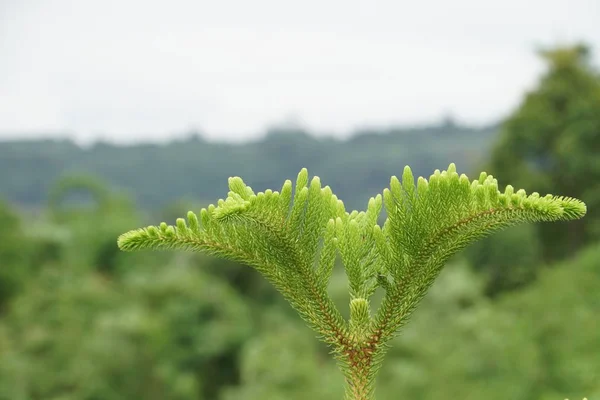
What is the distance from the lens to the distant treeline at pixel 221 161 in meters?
124

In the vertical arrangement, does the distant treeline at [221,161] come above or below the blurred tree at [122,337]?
below

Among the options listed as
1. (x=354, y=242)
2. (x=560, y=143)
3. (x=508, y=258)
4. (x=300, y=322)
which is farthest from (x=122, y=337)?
(x=354, y=242)

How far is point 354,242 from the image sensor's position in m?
2.35

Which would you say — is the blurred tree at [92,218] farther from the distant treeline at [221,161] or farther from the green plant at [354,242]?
the distant treeline at [221,161]

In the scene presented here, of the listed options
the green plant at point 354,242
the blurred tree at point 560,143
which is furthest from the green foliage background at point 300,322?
the green plant at point 354,242

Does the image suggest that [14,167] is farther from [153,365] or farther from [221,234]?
[221,234]

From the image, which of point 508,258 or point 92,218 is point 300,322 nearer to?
point 508,258

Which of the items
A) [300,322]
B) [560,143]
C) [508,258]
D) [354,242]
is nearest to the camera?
[354,242]

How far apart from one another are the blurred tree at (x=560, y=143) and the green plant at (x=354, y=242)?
26.3 m

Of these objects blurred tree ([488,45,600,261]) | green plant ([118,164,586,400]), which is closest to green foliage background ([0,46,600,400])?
blurred tree ([488,45,600,261])

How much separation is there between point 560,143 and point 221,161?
119435 mm

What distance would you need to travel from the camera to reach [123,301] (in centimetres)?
3266

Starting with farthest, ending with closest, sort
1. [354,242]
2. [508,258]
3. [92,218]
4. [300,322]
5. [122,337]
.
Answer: [92,218] → [300,322] → [508,258] → [122,337] → [354,242]

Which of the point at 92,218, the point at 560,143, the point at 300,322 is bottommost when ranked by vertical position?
the point at 300,322
